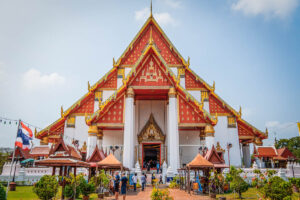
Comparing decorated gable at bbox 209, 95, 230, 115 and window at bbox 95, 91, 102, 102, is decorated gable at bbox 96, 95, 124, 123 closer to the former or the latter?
window at bbox 95, 91, 102, 102

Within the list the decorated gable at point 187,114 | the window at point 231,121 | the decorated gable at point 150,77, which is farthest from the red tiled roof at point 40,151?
the window at point 231,121

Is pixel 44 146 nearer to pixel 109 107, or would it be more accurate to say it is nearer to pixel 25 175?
pixel 25 175

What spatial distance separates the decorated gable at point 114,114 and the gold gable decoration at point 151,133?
8.30ft

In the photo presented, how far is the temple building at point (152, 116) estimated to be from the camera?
1445 cm

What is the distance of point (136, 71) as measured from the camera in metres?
15.1

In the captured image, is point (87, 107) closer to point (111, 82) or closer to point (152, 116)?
point (111, 82)

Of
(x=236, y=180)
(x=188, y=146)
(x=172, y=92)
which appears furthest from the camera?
(x=188, y=146)

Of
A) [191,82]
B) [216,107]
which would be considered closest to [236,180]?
[216,107]

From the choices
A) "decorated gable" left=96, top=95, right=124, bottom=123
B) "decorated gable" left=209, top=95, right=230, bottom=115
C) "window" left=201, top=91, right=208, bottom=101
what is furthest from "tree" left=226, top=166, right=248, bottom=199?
"window" left=201, top=91, right=208, bottom=101

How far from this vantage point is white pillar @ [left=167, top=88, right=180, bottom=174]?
13727 millimetres

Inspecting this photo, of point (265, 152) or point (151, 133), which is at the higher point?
point (151, 133)

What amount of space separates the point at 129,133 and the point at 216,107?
22.2 ft

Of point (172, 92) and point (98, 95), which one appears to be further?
point (98, 95)

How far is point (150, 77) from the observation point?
15078mm
